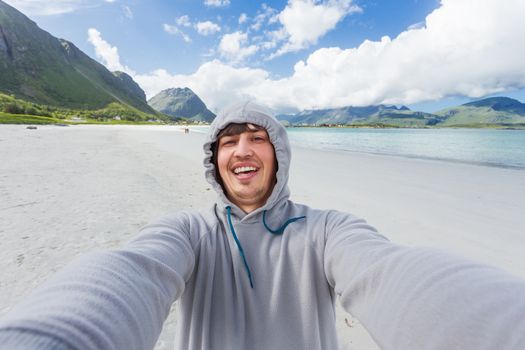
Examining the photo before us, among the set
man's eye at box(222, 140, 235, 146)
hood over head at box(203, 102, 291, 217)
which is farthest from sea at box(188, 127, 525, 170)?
man's eye at box(222, 140, 235, 146)

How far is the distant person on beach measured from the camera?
2.57 feet

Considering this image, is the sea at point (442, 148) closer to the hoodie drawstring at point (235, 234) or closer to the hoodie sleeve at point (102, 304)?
the hoodie drawstring at point (235, 234)

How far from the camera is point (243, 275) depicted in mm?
1699

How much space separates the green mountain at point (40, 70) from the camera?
5037 inches

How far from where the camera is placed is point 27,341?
25.7 inches

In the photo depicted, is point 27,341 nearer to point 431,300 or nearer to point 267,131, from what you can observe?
point 431,300

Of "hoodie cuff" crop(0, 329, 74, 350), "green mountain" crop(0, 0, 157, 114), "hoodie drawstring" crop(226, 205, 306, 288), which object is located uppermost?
"green mountain" crop(0, 0, 157, 114)

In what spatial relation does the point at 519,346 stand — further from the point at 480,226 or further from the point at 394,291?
the point at 480,226

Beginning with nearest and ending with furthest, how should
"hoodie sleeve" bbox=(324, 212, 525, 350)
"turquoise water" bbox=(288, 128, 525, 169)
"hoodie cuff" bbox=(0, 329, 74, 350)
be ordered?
"hoodie cuff" bbox=(0, 329, 74, 350) → "hoodie sleeve" bbox=(324, 212, 525, 350) → "turquoise water" bbox=(288, 128, 525, 169)

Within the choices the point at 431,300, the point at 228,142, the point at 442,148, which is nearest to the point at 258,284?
the point at 431,300

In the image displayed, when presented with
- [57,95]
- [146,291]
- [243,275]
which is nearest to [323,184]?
[243,275]

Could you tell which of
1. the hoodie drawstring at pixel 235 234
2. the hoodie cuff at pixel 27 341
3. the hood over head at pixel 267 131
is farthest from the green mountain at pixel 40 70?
the hoodie cuff at pixel 27 341

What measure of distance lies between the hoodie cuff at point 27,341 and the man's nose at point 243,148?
1.58m

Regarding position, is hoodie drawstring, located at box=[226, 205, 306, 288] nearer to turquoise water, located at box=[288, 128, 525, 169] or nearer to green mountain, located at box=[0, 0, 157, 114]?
turquoise water, located at box=[288, 128, 525, 169]
